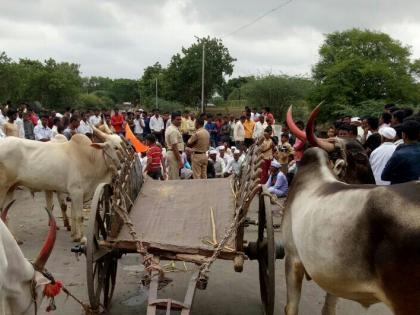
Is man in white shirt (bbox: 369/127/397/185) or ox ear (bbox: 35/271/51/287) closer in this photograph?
ox ear (bbox: 35/271/51/287)

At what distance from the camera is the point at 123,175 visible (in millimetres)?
4715

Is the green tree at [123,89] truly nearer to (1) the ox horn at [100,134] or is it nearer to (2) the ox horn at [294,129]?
(1) the ox horn at [100,134]

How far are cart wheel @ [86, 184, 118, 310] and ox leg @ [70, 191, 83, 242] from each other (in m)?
1.97

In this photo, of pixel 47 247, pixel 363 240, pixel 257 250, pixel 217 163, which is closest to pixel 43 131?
pixel 217 163

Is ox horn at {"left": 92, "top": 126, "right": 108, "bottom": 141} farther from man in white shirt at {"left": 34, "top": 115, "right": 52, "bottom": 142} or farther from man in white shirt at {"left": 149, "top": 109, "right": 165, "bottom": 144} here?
man in white shirt at {"left": 149, "top": 109, "right": 165, "bottom": 144}

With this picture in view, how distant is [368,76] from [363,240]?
25.7 metres

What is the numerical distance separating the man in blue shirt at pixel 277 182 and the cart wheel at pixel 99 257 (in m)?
4.39

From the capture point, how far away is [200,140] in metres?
9.34

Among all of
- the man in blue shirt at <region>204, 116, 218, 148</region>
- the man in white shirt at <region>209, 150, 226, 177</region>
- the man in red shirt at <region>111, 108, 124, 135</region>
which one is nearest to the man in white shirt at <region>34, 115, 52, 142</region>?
the man in red shirt at <region>111, 108, 124, 135</region>

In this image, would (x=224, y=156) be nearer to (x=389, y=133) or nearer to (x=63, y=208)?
(x=63, y=208)

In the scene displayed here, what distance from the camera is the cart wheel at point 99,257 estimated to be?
3.76m

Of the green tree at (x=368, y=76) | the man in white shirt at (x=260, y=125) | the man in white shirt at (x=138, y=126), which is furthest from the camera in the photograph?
the green tree at (x=368, y=76)

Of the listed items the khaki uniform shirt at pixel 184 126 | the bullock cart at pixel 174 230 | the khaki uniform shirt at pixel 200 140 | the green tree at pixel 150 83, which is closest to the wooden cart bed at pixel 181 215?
the bullock cart at pixel 174 230

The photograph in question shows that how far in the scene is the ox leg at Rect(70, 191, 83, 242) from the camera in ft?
21.7
